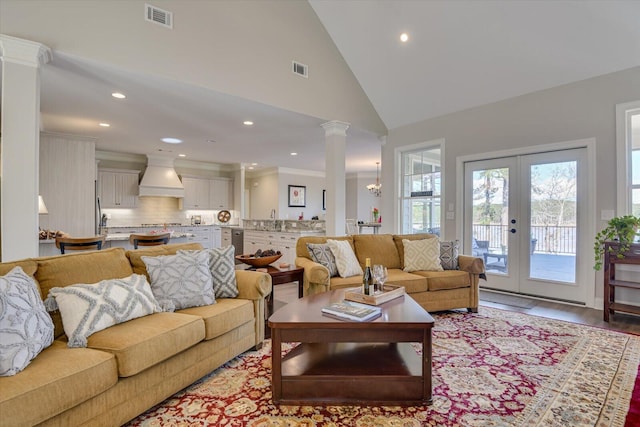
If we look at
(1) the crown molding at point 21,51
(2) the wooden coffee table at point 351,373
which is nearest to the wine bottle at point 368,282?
(2) the wooden coffee table at point 351,373

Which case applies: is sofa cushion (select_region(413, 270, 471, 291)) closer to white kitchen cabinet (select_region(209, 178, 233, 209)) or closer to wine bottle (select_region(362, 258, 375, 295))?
wine bottle (select_region(362, 258, 375, 295))

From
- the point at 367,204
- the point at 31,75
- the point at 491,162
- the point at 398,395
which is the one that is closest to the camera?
the point at 398,395

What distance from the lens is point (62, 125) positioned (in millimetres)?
5383

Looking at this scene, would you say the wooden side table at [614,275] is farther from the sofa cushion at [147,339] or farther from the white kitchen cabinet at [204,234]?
the white kitchen cabinet at [204,234]

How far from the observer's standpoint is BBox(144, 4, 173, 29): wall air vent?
3.29 m

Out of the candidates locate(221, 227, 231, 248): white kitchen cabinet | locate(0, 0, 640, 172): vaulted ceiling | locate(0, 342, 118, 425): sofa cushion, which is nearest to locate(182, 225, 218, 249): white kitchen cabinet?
locate(221, 227, 231, 248): white kitchen cabinet

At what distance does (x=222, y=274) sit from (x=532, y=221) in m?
4.13

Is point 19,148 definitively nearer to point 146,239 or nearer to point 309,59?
point 146,239

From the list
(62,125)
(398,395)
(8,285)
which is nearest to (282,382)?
(398,395)

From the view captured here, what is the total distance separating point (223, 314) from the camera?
225cm

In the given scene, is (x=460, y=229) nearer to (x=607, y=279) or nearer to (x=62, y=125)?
(x=607, y=279)

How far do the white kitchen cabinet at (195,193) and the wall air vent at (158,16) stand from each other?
5.55 metres

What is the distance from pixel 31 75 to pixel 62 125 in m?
3.14

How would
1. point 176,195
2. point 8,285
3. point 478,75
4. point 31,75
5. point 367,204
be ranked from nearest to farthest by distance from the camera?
point 8,285, point 31,75, point 478,75, point 176,195, point 367,204
